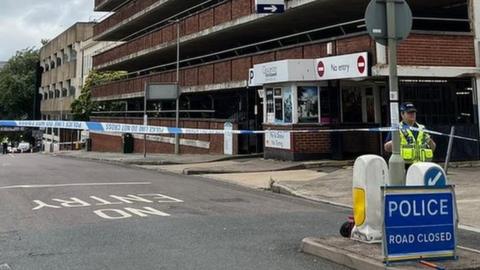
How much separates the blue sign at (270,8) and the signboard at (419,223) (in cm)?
1641

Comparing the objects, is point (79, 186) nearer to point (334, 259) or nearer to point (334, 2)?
Result: point (334, 259)

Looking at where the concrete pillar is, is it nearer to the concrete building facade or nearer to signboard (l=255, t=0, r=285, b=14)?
signboard (l=255, t=0, r=285, b=14)

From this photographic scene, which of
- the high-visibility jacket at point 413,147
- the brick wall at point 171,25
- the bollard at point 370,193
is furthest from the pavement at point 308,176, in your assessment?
the brick wall at point 171,25

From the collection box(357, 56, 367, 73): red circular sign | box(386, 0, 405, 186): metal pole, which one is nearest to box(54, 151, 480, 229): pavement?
box(386, 0, 405, 186): metal pole

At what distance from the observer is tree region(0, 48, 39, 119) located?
86062mm

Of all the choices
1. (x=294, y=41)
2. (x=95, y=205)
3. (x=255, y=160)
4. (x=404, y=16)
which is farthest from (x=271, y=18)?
(x=404, y=16)

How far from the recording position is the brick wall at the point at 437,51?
55.0 ft

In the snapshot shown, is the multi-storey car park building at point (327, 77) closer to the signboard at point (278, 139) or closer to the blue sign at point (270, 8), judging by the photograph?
the signboard at point (278, 139)

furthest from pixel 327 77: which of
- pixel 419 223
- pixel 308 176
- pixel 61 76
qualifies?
pixel 61 76

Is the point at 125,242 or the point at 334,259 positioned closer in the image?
the point at 334,259

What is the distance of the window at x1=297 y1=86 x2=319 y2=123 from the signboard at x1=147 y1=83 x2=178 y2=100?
972cm

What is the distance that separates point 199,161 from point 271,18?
6.58 m

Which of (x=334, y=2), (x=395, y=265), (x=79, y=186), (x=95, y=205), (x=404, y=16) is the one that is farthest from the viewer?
(x=334, y=2)

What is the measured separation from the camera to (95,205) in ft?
36.3
